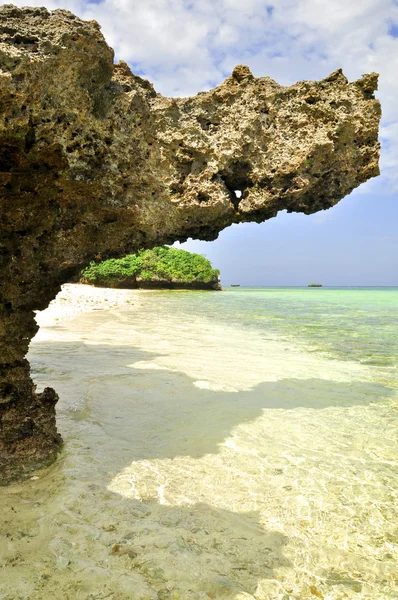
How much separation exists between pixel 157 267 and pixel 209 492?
3606 cm

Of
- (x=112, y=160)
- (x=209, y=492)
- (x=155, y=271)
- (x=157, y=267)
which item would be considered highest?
(x=157, y=267)

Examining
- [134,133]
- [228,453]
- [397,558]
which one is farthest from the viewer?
[228,453]

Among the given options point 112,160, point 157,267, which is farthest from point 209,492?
point 157,267

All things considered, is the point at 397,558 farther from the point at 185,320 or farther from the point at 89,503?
the point at 185,320

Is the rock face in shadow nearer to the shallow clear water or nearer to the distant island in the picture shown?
the shallow clear water

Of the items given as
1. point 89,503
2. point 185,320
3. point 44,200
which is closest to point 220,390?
point 89,503

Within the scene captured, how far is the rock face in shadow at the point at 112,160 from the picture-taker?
2.54 meters

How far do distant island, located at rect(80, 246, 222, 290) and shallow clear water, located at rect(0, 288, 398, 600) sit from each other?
3124 centimetres

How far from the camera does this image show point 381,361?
26.2ft

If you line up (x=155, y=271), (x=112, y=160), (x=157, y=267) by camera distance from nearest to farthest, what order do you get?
1. (x=112, y=160)
2. (x=157, y=267)
3. (x=155, y=271)

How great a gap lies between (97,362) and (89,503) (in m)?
4.28

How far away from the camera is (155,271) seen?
38.8 meters

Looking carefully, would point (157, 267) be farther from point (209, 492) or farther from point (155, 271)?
point (209, 492)

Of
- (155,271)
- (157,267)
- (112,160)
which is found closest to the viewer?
(112,160)
